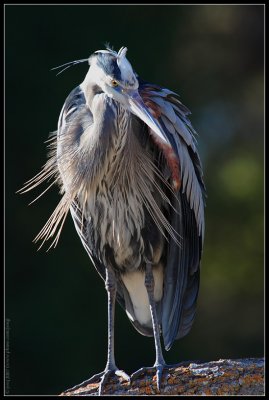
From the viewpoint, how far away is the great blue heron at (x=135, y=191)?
9.55 ft

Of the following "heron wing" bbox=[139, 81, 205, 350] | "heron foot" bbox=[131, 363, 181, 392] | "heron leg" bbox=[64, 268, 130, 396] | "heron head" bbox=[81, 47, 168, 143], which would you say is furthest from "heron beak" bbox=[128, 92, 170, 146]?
"heron foot" bbox=[131, 363, 181, 392]

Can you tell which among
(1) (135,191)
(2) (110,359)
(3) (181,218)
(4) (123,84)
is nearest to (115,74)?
(4) (123,84)

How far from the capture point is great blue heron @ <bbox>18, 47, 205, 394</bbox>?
291 centimetres

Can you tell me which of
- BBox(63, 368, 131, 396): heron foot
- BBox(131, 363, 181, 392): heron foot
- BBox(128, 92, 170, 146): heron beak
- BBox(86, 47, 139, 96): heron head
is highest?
BBox(86, 47, 139, 96): heron head

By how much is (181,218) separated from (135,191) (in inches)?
6.7

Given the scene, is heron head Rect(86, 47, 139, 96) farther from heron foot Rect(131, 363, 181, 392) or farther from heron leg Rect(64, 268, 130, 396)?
heron foot Rect(131, 363, 181, 392)

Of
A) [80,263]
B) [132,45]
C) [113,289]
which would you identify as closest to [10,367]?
[80,263]

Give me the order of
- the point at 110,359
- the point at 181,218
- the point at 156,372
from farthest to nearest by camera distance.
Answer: the point at 181,218, the point at 110,359, the point at 156,372

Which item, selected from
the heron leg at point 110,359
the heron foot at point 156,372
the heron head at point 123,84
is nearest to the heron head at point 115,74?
the heron head at point 123,84

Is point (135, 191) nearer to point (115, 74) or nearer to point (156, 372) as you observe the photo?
point (115, 74)

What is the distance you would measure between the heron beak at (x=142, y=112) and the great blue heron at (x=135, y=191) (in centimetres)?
4

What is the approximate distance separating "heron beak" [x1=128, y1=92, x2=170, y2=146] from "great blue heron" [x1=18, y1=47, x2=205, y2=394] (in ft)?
0.12

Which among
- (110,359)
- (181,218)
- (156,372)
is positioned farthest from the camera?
(181,218)

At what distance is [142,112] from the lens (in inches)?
109
